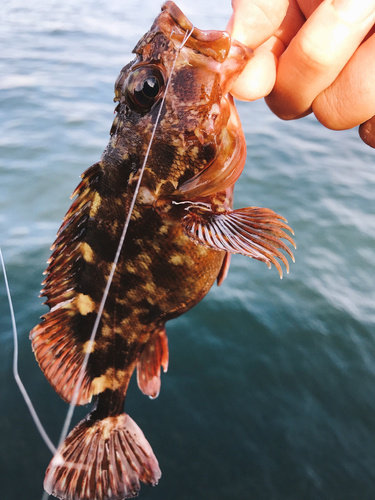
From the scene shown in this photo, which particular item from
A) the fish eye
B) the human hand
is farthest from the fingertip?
the fish eye

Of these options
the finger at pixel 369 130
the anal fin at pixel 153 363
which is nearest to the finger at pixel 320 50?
the finger at pixel 369 130

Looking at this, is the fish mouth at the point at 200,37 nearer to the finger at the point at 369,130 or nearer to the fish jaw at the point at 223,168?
the fish jaw at the point at 223,168

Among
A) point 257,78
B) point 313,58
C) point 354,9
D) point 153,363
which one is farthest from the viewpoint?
point 153,363

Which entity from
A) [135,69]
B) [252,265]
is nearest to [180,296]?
[135,69]

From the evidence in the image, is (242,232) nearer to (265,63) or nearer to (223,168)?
(223,168)

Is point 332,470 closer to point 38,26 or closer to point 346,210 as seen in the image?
point 346,210

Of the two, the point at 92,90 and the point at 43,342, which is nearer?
the point at 43,342

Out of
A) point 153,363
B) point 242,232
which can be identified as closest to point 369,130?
point 242,232
